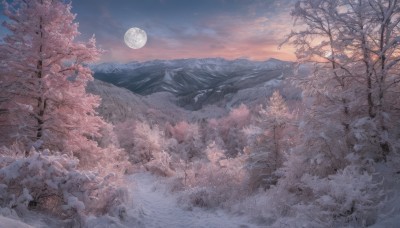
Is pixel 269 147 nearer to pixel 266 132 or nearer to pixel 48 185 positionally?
pixel 266 132

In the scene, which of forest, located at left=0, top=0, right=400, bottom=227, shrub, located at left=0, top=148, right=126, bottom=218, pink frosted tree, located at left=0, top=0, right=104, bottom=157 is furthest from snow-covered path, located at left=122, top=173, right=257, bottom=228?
pink frosted tree, located at left=0, top=0, right=104, bottom=157

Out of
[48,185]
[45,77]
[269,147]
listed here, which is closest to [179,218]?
[48,185]

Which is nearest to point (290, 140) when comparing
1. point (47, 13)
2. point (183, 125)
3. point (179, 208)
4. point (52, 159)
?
point (179, 208)

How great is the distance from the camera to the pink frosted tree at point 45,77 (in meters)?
11.2

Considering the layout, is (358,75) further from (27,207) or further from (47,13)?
(47,13)

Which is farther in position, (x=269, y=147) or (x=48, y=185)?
(x=269, y=147)

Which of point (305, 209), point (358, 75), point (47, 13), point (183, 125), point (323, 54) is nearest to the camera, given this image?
point (305, 209)

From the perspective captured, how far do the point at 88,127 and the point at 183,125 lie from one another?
156ft

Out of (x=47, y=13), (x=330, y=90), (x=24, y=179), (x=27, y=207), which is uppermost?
(x=47, y=13)

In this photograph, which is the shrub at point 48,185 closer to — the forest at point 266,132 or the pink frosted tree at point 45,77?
the forest at point 266,132

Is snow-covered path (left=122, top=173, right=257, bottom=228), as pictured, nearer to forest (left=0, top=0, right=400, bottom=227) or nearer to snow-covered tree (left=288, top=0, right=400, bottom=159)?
forest (left=0, top=0, right=400, bottom=227)

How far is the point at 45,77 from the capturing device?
1100 cm

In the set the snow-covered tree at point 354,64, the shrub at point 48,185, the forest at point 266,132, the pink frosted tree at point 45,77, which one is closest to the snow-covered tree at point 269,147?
the forest at point 266,132

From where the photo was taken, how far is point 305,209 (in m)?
8.12
